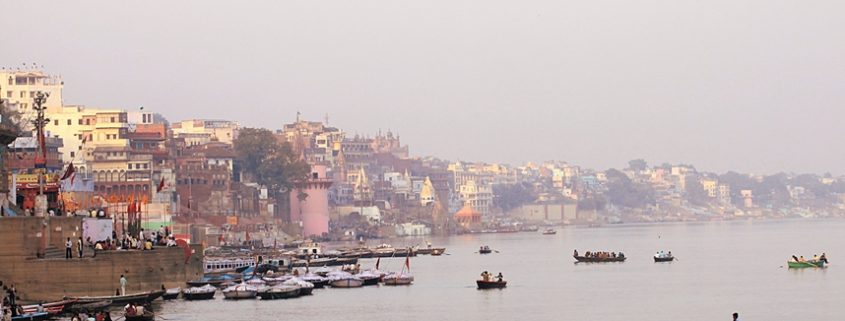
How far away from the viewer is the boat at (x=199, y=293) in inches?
2525

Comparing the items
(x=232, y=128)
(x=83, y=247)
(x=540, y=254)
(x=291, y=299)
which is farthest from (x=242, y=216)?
(x=83, y=247)

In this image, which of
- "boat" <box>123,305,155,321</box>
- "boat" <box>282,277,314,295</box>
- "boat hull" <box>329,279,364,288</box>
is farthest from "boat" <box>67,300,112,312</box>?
"boat hull" <box>329,279,364,288</box>

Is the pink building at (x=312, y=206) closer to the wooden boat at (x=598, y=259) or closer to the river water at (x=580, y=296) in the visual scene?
the river water at (x=580, y=296)

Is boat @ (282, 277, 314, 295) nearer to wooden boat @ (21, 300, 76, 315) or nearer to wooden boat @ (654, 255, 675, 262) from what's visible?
wooden boat @ (21, 300, 76, 315)

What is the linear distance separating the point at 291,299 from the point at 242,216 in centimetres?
7645

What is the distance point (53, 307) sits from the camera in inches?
1943

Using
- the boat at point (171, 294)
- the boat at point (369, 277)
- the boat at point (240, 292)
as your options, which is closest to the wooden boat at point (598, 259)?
the boat at point (369, 277)

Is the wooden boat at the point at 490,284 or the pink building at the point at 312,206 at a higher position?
the pink building at the point at 312,206

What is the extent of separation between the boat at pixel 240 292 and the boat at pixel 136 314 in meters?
15.8

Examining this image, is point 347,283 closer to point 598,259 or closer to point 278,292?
point 278,292

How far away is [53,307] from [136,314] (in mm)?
2691

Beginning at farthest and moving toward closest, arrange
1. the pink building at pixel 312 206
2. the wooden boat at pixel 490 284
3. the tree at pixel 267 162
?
the pink building at pixel 312 206 → the tree at pixel 267 162 → the wooden boat at pixel 490 284

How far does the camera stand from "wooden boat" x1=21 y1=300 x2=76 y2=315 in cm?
4825

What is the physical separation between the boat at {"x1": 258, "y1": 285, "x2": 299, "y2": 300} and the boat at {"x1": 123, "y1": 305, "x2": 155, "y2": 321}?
1612cm
